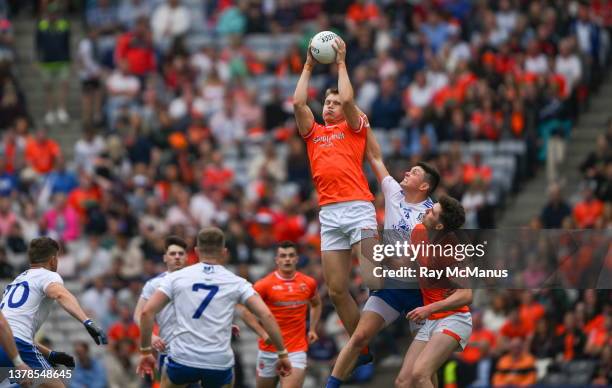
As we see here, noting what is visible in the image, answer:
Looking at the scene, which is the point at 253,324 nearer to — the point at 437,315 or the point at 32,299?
the point at 437,315

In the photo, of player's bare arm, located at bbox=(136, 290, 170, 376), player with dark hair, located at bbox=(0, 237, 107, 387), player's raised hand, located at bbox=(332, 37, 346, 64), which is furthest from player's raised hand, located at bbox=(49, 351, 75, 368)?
player's raised hand, located at bbox=(332, 37, 346, 64)

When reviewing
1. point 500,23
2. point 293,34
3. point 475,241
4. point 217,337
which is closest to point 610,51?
point 500,23

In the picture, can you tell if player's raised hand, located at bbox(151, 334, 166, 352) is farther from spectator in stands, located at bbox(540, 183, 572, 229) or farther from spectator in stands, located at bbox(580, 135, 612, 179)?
spectator in stands, located at bbox(580, 135, 612, 179)

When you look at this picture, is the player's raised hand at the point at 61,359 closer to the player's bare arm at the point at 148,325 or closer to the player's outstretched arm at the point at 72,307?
the player's outstretched arm at the point at 72,307

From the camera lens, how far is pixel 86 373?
26.0 metres

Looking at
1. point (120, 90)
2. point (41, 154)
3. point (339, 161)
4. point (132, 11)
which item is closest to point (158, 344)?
point (339, 161)

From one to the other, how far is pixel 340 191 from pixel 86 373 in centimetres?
885

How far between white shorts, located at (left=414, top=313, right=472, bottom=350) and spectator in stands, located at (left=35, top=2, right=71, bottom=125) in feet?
60.1

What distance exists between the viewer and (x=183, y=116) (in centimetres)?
3259

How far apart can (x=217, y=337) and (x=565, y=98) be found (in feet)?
46.8

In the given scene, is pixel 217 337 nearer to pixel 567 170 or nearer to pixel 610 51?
pixel 567 170

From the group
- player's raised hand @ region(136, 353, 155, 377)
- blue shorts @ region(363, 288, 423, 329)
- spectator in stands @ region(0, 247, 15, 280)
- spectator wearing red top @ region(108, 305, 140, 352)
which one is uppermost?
blue shorts @ region(363, 288, 423, 329)

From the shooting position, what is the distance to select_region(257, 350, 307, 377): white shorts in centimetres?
2053

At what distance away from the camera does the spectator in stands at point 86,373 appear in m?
25.8
